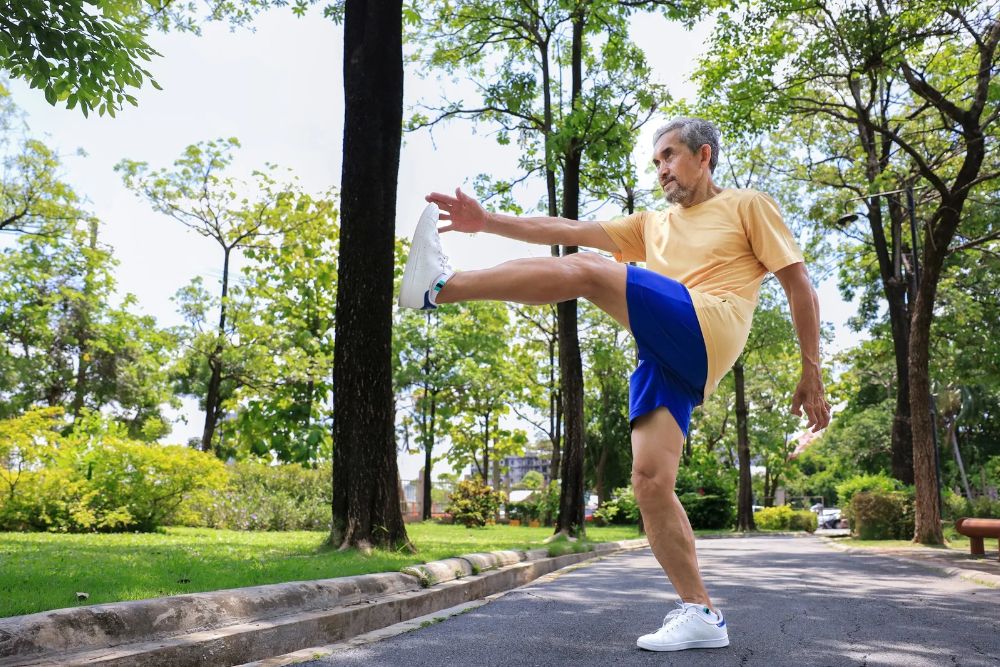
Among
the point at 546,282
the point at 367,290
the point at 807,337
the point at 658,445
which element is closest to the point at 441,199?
the point at 546,282

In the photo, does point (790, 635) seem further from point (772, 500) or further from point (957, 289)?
point (772, 500)

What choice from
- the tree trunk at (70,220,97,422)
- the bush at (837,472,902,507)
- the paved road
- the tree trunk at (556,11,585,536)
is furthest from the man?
the tree trunk at (70,220,97,422)

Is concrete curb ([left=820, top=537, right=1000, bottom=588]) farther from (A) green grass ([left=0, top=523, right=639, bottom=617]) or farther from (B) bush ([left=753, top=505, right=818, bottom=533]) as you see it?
(B) bush ([left=753, top=505, right=818, bottom=533])

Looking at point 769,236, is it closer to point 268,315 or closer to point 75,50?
point 75,50

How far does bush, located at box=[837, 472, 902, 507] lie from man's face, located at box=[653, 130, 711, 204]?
783 inches

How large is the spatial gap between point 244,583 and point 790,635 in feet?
9.54

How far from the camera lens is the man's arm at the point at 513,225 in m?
3.80

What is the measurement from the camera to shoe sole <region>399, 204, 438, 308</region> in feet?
10.7

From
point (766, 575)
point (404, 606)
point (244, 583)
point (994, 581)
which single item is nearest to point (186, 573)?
point (244, 583)

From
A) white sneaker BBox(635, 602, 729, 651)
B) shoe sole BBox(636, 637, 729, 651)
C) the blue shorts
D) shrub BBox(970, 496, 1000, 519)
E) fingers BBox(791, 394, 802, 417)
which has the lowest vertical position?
shoe sole BBox(636, 637, 729, 651)

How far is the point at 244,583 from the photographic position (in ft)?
15.0

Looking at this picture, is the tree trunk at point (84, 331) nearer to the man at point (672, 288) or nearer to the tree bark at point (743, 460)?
the tree bark at point (743, 460)

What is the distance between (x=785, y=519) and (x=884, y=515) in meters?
18.6

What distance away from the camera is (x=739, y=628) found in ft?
14.5
